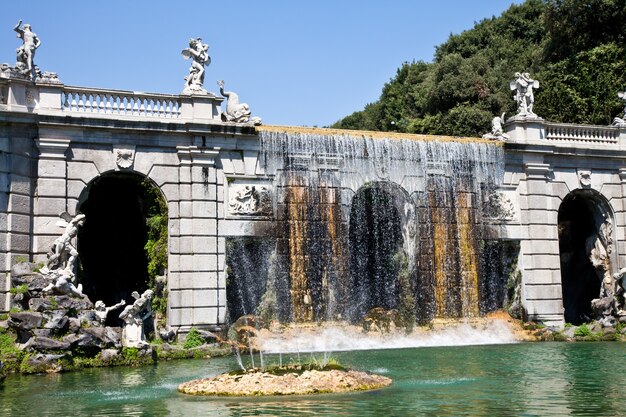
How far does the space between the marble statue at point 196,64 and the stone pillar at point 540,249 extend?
13361mm

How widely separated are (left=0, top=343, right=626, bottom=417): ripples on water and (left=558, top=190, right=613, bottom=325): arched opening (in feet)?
40.5

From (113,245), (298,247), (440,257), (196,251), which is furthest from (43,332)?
(440,257)

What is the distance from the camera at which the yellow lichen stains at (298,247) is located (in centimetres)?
2838

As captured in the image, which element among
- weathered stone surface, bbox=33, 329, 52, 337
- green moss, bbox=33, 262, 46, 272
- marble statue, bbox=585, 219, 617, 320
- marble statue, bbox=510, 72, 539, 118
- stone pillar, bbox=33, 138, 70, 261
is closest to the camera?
weathered stone surface, bbox=33, 329, 52, 337

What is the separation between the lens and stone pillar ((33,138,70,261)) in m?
25.9

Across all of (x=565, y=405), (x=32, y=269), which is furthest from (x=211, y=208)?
(x=565, y=405)

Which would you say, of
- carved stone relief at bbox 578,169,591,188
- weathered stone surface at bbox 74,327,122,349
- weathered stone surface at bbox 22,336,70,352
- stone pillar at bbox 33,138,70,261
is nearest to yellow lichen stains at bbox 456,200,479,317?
carved stone relief at bbox 578,169,591,188

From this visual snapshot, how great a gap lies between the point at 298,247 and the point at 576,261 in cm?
1432

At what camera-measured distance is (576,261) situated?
3634 cm

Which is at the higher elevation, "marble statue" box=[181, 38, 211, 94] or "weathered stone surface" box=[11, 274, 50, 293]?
"marble statue" box=[181, 38, 211, 94]

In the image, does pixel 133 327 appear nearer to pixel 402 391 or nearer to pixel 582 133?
pixel 402 391

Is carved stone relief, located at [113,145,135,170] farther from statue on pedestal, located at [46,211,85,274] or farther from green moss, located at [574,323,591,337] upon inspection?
green moss, located at [574,323,591,337]

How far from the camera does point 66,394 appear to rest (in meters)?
16.4

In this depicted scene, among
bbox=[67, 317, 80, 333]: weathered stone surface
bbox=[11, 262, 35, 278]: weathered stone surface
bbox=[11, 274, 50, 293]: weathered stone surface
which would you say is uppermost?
bbox=[11, 262, 35, 278]: weathered stone surface
